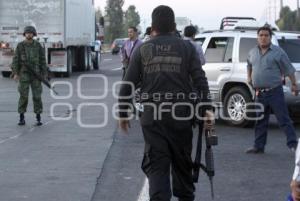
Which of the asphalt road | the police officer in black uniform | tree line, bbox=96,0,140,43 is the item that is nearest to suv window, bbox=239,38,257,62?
the asphalt road

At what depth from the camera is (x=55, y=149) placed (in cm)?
1007

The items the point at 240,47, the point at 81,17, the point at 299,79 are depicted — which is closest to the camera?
the point at 299,79

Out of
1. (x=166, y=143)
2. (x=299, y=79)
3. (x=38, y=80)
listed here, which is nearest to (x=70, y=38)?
(x=38, y=80)

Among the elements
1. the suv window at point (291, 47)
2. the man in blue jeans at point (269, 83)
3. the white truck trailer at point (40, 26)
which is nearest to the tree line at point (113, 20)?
the white truck trailer at point (40, 26)

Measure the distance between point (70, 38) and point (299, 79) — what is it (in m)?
17.0

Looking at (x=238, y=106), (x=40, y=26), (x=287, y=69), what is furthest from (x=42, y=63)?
(x=40, y=26)

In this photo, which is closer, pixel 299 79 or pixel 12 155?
pixel 12 155

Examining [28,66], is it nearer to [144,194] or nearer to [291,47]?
[291,47]

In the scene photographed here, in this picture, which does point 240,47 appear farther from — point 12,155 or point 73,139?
point 12,155

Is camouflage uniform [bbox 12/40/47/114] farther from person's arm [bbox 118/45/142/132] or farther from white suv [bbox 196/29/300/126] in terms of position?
person's arm [bbox 118/45/142/132]

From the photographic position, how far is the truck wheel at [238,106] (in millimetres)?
12375

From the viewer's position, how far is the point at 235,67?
12656mm

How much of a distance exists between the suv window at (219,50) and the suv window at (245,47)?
0.80 feet

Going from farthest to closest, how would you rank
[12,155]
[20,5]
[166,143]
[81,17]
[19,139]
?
[81,17] < [20,5] < [19,139] < [12,155] < [166,143]
